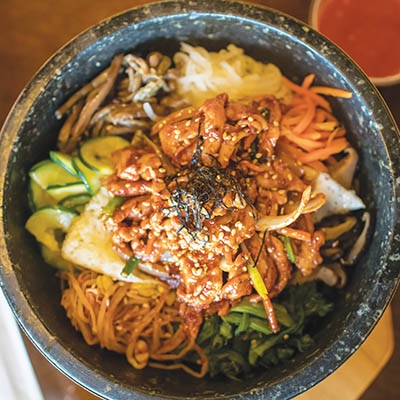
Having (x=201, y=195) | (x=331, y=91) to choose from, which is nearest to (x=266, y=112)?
(x=331, y=91)

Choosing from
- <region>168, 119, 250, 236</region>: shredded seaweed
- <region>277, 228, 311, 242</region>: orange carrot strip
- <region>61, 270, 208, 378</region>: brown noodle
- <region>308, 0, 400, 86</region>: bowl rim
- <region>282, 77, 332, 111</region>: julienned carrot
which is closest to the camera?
<region>168, 119, 250, 236</region>: shredded seaweed

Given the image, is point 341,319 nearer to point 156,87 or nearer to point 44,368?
point 156,87

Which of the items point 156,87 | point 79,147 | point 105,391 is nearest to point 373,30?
point 156,87

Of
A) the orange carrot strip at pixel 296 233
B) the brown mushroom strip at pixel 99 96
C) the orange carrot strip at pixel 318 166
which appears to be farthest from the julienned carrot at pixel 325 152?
the brown mushroom strip at pixel 99 96

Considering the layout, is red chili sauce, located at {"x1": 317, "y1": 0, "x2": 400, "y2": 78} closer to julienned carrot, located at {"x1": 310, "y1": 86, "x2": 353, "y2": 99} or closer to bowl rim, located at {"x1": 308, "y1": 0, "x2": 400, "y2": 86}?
bowl rim, located at {"x1": 308, "y1": 0, "x2": 400, "y2": 86}

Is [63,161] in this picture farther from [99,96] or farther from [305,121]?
[305,121]

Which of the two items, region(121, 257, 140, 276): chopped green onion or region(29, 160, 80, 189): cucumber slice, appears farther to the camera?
region(29, 160, 80, 189): cucumber slice

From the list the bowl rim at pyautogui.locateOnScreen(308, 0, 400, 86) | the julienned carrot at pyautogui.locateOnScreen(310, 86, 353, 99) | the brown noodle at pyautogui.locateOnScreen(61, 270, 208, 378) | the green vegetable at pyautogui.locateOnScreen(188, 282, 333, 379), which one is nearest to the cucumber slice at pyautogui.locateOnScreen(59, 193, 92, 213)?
the brown noodle at pyautogui.locateOnScreen(61, 270, 208, 378)

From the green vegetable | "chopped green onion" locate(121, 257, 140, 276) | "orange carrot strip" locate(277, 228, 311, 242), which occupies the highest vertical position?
"orange carrot strip" locate(277, 228, 311, 242)
